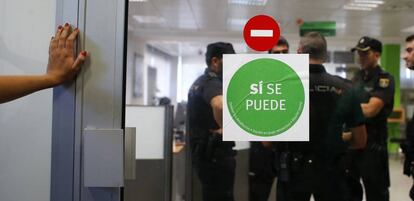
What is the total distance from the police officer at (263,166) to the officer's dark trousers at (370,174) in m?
0.25

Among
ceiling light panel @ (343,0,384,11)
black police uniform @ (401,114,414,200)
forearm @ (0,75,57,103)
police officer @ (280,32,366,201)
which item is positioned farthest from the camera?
ceiling light panel @ (343,0,384,11)

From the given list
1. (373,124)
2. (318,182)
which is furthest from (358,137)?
(318,182)

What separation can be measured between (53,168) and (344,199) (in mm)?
909

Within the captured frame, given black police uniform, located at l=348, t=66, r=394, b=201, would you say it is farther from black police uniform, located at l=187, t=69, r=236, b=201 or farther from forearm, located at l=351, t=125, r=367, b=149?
black police uniform, located at l=187, t=69, r=236, b=201

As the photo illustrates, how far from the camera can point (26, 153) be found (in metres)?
1.09

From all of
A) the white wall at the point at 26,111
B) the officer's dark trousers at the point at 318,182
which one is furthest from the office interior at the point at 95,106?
the officer's dark trousers at the point at 318,182

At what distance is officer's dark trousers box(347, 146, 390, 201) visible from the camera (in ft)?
3.67

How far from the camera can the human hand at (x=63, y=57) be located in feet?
3.24

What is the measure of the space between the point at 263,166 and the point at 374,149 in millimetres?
377

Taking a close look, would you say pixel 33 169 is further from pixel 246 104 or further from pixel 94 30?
pixel 246 104

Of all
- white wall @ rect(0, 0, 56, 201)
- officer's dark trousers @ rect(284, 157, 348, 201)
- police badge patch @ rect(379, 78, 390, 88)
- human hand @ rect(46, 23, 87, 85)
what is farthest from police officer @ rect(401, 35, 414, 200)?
white wall @ rect(0, 0, 56, 201)

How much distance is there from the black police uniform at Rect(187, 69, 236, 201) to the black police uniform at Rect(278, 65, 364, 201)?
7.4 inches

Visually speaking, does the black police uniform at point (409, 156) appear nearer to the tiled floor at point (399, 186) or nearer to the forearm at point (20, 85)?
the tiled floor at point (399, 186)

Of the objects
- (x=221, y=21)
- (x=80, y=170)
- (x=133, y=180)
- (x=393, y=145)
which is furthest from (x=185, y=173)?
(x=393, y=145)
